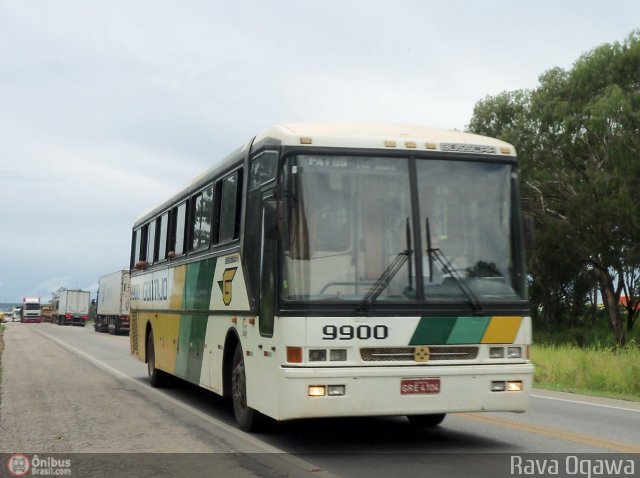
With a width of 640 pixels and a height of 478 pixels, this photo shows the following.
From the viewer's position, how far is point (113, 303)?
178 feet

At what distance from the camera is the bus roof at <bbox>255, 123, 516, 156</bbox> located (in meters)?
9.20

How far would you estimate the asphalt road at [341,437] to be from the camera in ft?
27.9

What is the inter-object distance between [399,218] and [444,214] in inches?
18.9

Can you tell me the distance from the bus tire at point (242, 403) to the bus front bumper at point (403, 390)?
1.59m

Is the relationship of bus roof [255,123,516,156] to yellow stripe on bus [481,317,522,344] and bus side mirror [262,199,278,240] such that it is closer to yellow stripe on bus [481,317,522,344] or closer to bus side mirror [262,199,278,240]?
bus side mirror [262,199,278,240]

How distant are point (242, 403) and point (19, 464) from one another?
2821 millimetres

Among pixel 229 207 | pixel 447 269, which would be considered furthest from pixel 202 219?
pixel 447 269

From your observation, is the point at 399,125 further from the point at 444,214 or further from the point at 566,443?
the point at 566,443

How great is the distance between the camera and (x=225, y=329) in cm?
1120

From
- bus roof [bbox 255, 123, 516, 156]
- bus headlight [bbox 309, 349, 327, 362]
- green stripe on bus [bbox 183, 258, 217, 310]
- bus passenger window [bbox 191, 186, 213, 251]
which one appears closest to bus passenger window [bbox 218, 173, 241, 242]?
green stripe on bus [bbox 183, 258, 217, 310]

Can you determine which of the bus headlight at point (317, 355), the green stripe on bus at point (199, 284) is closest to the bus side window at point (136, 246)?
the green stripe on bus at point (199, 284)

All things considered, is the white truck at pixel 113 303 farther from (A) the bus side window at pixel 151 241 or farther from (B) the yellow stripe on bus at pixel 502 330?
(B) the yellow stripe on bus at pixel 502 330

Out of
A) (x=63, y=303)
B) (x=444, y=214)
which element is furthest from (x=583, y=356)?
(x=63, y=303)

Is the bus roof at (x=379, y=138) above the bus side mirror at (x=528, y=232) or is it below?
above
